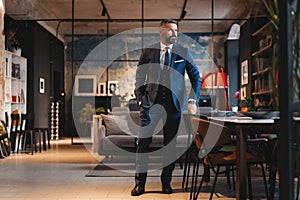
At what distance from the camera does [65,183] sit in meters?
5.25

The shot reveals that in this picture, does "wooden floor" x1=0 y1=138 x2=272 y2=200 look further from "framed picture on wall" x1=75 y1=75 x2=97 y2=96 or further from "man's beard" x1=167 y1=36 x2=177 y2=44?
"framed picture on wall" x1=75 y1=75 x2=97 y2=96

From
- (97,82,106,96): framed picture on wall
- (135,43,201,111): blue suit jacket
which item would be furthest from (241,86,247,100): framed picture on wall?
(135,43,201,111): blue suit jacket

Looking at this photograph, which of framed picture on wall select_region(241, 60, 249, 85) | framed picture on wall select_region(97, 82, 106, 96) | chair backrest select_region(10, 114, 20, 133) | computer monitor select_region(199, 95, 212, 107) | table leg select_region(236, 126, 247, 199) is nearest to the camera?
table leg select_region(236, 126, 247, 199)

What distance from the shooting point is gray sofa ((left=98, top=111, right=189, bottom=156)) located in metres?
6.88

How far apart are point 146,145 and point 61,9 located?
839 cm

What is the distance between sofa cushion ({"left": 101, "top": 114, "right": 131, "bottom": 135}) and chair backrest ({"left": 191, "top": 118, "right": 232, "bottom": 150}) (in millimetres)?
3724

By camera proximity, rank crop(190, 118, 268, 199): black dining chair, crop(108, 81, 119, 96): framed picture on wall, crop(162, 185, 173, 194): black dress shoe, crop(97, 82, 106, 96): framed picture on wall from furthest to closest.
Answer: crop(97, 82, 106, 96): framed picture on wall → crop(108, 81, 119, 96): framed picture on wall → crop(162, 185, 173, 194): black dress shoe → crop(190, 118, 268, 199): black dining chair

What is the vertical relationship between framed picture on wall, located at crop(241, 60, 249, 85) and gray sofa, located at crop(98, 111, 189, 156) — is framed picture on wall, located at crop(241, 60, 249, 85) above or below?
above

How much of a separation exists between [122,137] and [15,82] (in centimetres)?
452

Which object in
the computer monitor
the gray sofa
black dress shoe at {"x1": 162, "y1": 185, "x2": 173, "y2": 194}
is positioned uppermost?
the computer monitor

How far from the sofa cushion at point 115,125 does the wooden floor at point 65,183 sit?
0.58 meters

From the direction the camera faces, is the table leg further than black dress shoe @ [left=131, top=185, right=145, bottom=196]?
No

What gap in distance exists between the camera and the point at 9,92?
31.6 feet

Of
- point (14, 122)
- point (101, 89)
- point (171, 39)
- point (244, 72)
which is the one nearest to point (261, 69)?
point (244, 72)
